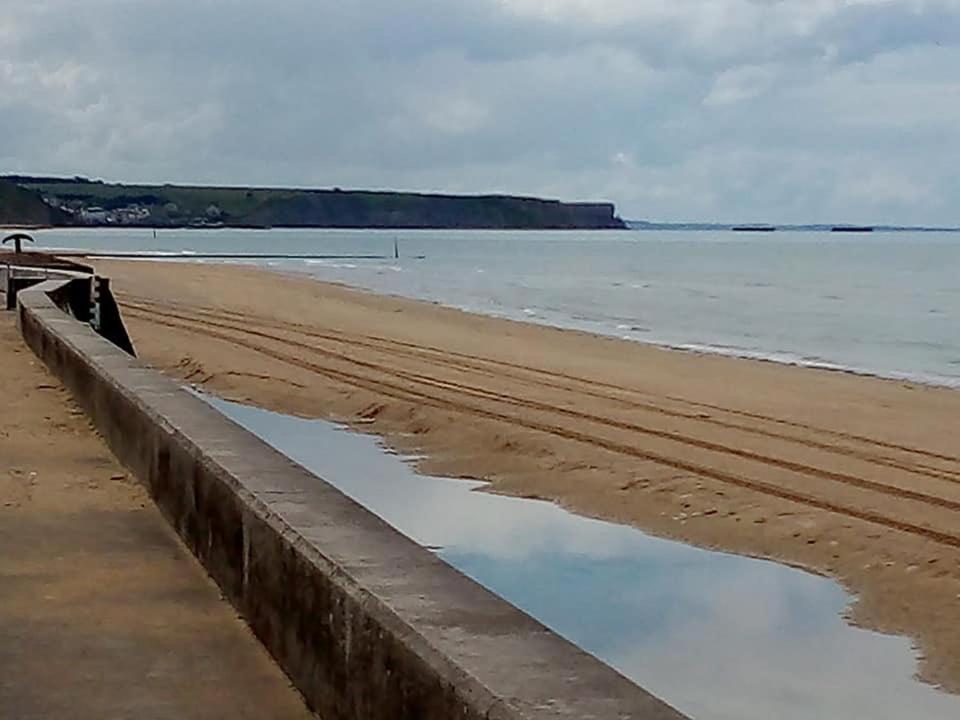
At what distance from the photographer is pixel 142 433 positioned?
752 cm

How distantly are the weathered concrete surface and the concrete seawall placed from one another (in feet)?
0.36

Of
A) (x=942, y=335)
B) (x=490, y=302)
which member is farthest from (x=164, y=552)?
(x=490, y=302)

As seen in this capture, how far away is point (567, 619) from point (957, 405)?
12534 millimetres

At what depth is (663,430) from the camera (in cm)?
1503

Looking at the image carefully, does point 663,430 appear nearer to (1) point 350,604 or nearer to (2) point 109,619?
(2) point 109,619

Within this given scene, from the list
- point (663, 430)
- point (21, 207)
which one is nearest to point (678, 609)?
point (663, 430)

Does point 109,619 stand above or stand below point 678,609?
above

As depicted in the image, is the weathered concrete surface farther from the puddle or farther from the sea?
the sea

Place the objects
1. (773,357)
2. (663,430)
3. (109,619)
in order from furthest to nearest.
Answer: (773,357), (663,430), (109,619)

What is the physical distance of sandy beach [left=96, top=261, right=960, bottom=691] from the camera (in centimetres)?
980

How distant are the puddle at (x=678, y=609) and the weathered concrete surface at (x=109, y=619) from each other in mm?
2099

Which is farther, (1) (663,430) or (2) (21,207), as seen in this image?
(2) (21,207)

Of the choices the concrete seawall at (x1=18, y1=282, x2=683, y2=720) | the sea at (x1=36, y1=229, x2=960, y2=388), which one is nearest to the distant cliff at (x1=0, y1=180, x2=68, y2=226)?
the sea at (x1=36, y1=229, x2=960, y2=388)

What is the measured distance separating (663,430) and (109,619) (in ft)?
33.7
